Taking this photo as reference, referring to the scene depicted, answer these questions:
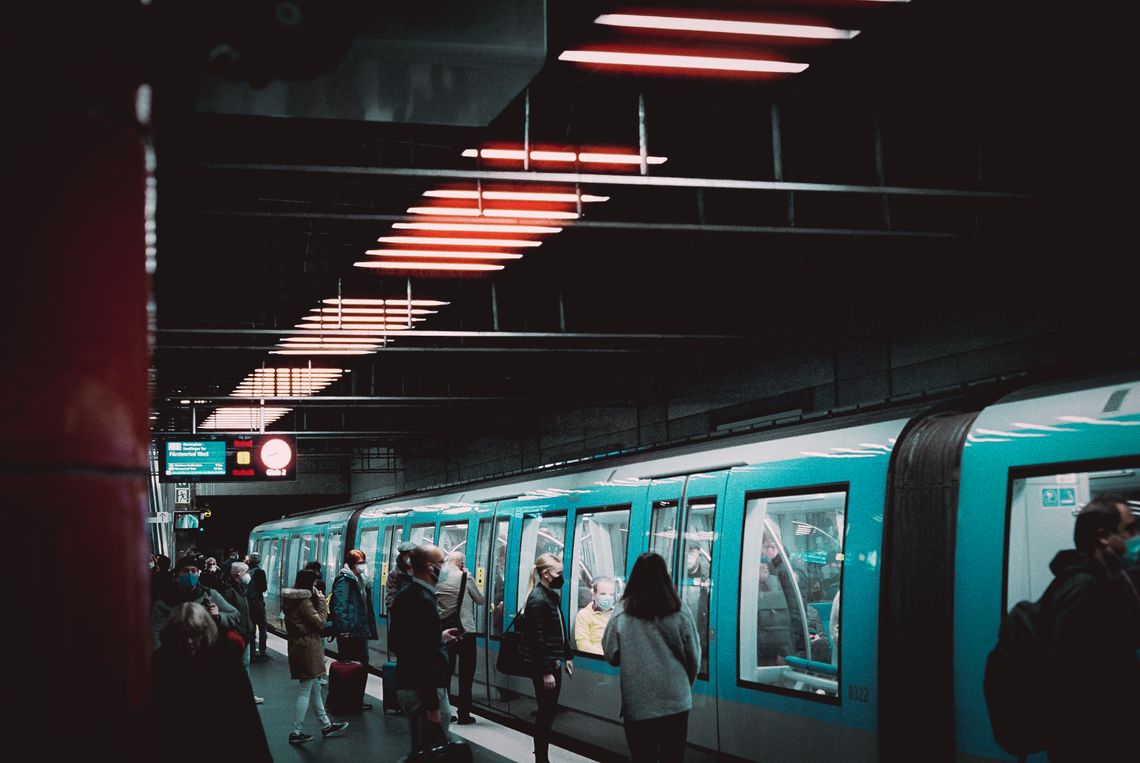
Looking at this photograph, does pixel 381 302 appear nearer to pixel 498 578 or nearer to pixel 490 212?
pixel 498 578

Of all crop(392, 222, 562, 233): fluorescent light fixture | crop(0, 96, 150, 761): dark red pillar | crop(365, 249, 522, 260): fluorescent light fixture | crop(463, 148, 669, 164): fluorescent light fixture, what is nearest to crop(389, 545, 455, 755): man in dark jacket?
crop(463, 148, 669, 164): fluorescent light fixture

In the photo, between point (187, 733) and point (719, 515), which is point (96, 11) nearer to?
point (187, 733)

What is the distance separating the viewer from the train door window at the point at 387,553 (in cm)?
2102

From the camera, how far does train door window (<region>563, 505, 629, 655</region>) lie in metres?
11.4

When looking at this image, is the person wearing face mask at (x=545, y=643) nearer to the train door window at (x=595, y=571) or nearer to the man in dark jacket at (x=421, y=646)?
the man in dark jacket at (x=421, y=646)

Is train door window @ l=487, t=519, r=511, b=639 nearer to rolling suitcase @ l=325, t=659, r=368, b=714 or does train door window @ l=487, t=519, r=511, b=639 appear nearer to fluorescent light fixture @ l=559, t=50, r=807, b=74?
rolling suitcase @ l=325, t=659, r=368, b=714

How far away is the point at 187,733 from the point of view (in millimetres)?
4719

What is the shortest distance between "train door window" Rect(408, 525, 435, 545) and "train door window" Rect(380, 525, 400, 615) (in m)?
1.06

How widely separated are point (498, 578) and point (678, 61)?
9069 millimetres

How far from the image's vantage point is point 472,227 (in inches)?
472

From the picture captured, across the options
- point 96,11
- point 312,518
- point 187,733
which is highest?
point 96,11

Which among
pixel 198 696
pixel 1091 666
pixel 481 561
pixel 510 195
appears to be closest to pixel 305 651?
pixel 510 195

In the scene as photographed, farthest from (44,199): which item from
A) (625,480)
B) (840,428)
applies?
(625,480)

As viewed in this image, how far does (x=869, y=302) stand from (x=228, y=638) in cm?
1313
